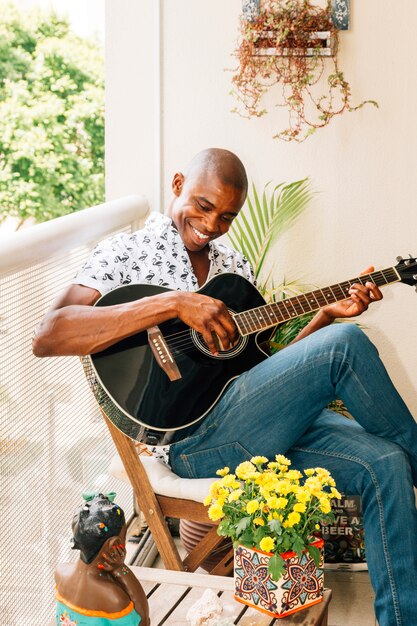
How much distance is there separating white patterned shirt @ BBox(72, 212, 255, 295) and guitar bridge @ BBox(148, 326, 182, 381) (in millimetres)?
146

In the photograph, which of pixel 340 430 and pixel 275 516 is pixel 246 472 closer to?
pixel 275 516

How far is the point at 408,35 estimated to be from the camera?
3.05 meters

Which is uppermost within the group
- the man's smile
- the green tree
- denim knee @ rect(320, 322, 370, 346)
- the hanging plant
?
the hanging plant

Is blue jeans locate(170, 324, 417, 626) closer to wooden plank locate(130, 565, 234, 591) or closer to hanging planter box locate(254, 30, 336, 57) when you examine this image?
wooden plank locate(130, 565, 234, 591)

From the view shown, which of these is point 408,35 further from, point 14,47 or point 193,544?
point 14,47

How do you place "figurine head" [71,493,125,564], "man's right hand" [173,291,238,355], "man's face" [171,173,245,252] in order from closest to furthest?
"figurine head" [71,493,125,564] → "man's right hand" [173,291,238,355] → "man's face" [171,173,245,252]

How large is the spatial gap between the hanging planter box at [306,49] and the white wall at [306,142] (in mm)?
70

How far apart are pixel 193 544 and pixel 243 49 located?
1648 millimetres

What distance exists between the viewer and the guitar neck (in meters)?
2.19

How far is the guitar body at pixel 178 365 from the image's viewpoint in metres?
2.05

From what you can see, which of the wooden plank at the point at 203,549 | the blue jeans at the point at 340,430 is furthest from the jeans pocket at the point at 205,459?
the wooden plank at the point at 203,549

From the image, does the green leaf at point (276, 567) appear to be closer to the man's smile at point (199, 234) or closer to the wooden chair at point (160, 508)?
the wooden chair at point (160, 508)

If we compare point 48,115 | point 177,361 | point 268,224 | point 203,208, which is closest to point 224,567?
point 177,361

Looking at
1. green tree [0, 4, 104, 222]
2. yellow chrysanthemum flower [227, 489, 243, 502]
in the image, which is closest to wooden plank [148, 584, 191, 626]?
yellow chrysanthemum flower [227, 489, 243, 502]
